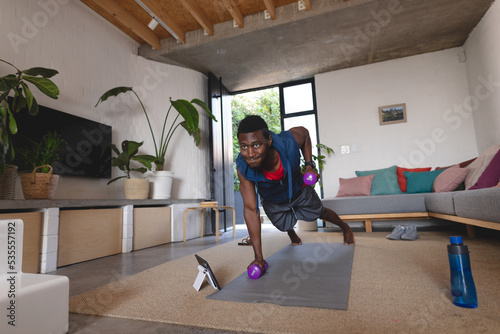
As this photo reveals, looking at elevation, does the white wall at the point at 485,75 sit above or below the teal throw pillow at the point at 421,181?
above

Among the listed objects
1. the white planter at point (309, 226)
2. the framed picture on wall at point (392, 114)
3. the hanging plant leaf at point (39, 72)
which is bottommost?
the white planter at point (309, 226)

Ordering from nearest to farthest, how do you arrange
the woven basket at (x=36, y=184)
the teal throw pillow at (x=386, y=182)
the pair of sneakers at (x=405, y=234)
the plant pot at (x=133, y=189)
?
the woven basket at (x=36, y=184) → the pair of sneakers at (x=405, y=234) → the plant pot at (x=133, y=189) → the teal throw pillow at (x=386, y=182)

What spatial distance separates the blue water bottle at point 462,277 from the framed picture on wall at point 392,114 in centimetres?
396

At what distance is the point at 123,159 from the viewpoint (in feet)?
10.2

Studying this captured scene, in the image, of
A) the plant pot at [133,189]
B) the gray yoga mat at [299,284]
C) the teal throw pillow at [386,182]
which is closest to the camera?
the gray yoga mat at [299,284]

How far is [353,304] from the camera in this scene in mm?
1065

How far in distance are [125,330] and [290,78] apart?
4.98 meters

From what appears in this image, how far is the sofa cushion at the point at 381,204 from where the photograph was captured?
3.27 m

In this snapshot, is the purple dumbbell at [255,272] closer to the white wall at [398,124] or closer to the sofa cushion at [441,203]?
the sofa cushion at [441,203]

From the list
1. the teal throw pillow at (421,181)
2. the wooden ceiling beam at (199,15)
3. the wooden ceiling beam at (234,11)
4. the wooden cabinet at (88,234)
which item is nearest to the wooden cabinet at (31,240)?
the wooden cabinet at (88,234)

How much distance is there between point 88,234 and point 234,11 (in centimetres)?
301

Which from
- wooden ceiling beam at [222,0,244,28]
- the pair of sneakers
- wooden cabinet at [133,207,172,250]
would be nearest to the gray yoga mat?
the pair of sneakers

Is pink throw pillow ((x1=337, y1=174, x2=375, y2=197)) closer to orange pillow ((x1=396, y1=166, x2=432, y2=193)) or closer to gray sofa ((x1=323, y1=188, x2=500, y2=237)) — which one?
orange pillow ((x1=396, y1=166, x2=432, y2=193))

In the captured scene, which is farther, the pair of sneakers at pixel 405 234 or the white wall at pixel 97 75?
the pair of sneakers at pixel 405 234
